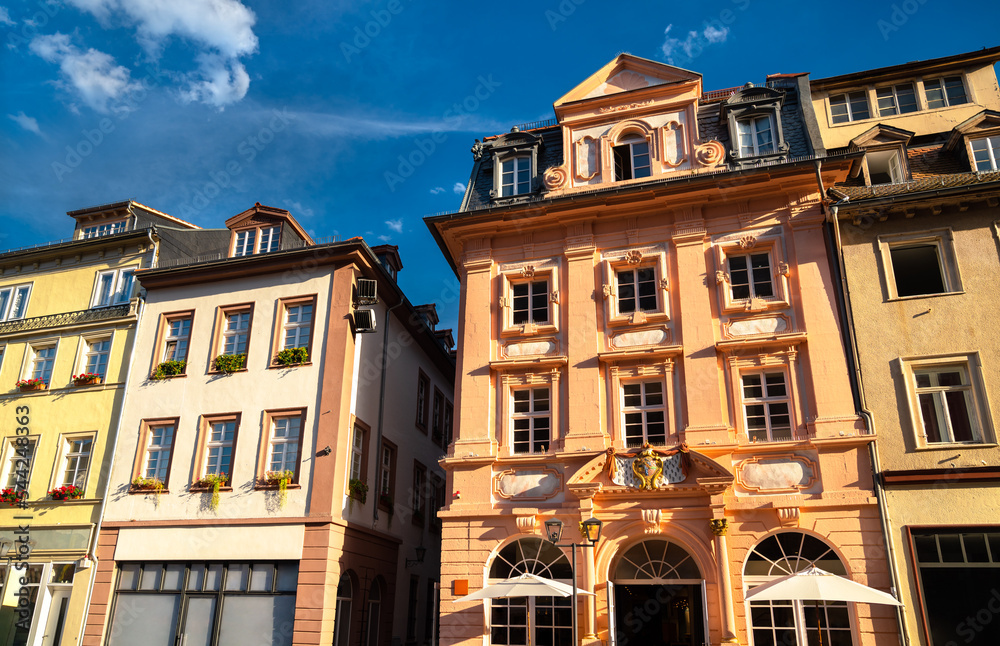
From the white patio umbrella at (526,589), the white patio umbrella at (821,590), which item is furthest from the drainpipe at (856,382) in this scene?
the white patio umbrella at (526,589)

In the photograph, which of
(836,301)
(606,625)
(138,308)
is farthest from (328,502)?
(836,301)

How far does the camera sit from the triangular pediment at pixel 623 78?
72.6ft

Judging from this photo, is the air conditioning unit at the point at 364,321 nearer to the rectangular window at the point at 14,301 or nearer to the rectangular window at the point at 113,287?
the rectangular window at the point at 113,287

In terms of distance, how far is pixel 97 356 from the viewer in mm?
24406

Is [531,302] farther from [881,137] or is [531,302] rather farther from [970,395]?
[970,395]

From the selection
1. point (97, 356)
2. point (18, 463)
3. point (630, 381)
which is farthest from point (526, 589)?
point (18, 463)

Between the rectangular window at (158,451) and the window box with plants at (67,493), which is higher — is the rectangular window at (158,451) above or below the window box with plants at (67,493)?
Result: above

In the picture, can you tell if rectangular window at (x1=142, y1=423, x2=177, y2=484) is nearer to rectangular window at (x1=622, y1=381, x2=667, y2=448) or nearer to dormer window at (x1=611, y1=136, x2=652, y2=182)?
rectangular window at (x1=622, y1=381, x2=667, y2=448)

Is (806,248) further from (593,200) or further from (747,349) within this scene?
(593,200)

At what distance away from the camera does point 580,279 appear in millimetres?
20531

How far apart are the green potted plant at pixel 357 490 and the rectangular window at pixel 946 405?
1404 cm

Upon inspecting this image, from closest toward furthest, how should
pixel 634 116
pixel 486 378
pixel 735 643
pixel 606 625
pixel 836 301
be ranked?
pixel 735 643
pixel 606 625
pixel 836 301
pixel 486 378
pixel 634 116

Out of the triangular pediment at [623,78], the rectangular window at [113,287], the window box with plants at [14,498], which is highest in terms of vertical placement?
the triangular pediment at [623,78]

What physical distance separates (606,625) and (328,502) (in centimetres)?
749
